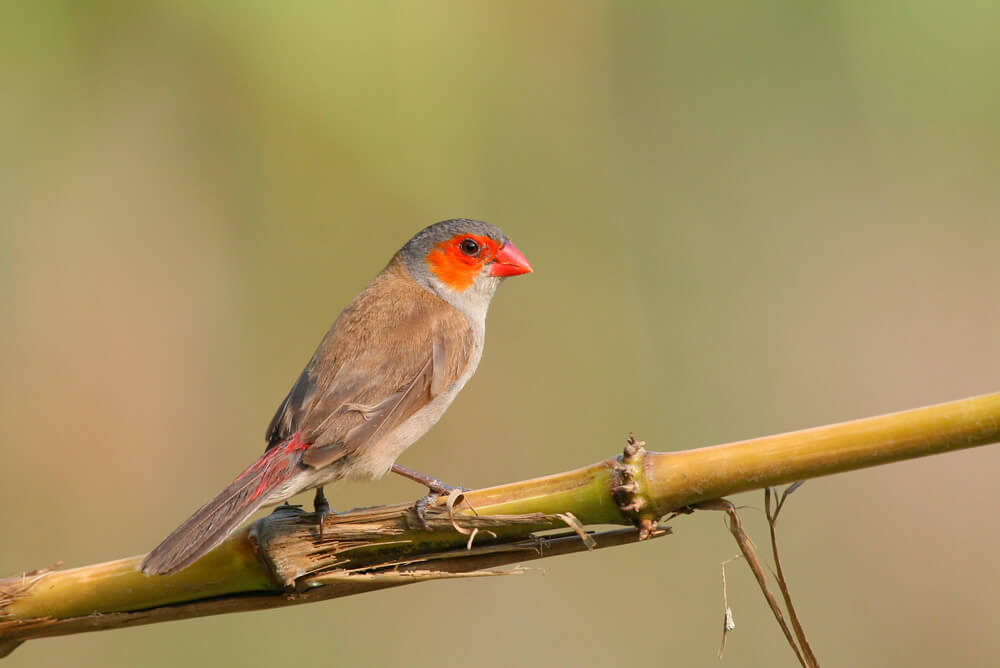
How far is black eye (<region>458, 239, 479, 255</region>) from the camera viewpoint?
10.4ft

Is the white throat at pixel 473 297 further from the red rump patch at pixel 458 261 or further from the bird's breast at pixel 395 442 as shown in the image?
the bird's breast at pixel 395 442

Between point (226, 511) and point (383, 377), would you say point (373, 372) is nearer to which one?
point (383, 377)

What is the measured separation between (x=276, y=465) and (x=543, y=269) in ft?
7.53


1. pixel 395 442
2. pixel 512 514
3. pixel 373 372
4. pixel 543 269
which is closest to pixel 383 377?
pixel 373 372

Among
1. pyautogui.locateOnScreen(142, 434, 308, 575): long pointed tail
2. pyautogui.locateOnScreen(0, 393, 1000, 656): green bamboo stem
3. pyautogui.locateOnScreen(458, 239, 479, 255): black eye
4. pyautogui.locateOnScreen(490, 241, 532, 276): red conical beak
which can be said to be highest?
pyautogui.locateOnScreen(458, 239, 479, 255): black eye

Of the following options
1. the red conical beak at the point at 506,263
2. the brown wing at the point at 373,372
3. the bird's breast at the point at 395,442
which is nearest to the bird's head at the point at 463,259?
the red conical beak at the point at 506,263

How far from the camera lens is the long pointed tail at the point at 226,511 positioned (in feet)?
5.60

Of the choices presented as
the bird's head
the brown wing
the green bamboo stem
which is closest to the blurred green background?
the bird's head

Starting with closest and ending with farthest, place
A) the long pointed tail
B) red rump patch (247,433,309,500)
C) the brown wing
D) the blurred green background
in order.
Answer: the long pointed tail, red rump patch (247,433,309,500), the brown wing, the blurred green background

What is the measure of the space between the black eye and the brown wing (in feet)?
0.80

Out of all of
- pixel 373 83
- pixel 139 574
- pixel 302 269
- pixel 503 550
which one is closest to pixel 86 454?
pixel 302 269

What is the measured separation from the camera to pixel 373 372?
2.58 meters

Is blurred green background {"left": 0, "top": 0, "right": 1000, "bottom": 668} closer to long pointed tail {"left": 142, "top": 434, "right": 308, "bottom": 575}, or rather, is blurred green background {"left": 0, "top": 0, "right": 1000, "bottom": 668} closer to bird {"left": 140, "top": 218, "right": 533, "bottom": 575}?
bird {"left": 140, "top": 218, "right": 533, "bottom": 575}

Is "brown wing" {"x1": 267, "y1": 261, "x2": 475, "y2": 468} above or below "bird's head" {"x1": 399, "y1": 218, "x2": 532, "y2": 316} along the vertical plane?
below
